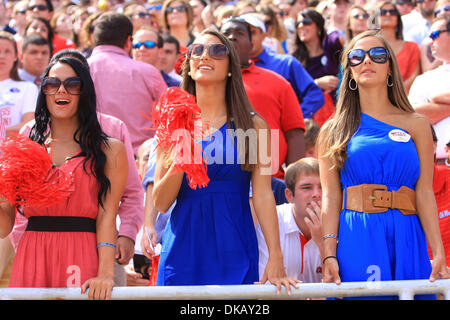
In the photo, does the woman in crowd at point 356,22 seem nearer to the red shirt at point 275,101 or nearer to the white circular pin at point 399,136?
the red shirt at point 275,101

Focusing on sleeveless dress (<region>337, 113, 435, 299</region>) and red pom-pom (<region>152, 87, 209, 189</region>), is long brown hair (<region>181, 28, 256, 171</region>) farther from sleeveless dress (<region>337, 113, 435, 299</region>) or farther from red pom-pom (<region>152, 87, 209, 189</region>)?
sleeveless dress (<region>337, 113, 435, 299</region>)

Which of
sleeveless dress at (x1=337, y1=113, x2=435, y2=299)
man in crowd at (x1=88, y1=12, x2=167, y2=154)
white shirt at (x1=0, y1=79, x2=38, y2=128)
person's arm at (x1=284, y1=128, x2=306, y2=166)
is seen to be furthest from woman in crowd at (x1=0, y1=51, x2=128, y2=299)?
white shirt at (x1=0, y1=79, x2=38, y2=128)

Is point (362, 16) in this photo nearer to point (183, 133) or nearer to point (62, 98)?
point (62, 98)

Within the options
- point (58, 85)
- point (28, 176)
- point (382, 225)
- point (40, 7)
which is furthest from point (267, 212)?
point (40, 7)

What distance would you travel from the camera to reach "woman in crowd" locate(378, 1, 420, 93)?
7879 mm

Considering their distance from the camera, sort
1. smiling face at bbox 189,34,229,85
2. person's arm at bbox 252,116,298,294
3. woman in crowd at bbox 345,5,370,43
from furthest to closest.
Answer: woman in crowd at bbox 345,5,370,43, smiling face at bbox 189,34,229,85, person's arm at bbox 252,116,298,294

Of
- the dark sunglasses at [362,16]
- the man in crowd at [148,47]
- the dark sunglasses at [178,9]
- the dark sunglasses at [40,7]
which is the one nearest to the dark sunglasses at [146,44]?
the man in crowd at [148,47]

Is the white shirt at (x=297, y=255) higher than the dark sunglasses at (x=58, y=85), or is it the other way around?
the dark sunglasses at (x=58, y=85)

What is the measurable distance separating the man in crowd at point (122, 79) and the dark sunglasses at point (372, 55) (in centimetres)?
269

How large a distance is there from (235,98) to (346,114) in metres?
0.64

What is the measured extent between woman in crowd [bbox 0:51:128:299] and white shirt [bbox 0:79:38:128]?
7.77 feet

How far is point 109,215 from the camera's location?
406 centimetres

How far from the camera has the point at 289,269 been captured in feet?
15.9

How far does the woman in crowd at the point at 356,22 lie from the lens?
8.16m
